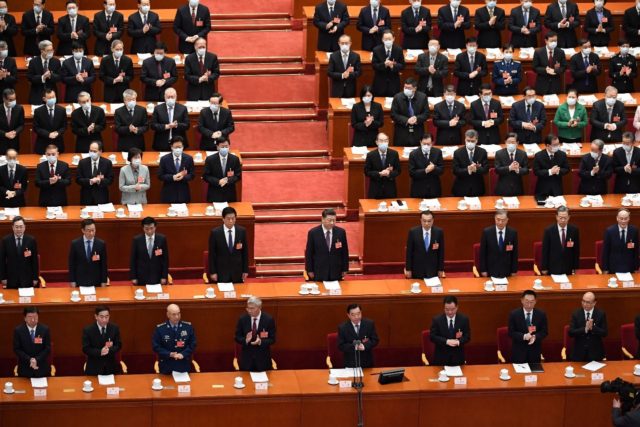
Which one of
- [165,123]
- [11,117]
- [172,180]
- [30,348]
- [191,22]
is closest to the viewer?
[30,348]

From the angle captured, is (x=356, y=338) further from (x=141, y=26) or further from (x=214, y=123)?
(x=141, y=26)

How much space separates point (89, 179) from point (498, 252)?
4663 millimetres

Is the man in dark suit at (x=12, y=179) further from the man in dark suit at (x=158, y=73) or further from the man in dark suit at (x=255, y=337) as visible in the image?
the man in dark suit at (x=255, y=337)

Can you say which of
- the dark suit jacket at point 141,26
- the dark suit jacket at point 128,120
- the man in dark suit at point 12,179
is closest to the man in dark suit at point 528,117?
the dark suit jacket at point 128,120

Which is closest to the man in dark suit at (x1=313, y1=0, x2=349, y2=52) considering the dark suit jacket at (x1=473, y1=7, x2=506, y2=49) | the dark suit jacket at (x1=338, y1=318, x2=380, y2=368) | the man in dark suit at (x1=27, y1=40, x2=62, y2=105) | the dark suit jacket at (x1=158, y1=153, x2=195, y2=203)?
the dark suit jacket at (x1=473, y1=7, x2=506, y2=49)

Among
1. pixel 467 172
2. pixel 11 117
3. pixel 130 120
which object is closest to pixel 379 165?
pixel 467 172

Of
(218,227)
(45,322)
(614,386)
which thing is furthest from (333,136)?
(614,386)

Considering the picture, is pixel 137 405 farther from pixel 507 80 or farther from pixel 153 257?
pixel 507 80

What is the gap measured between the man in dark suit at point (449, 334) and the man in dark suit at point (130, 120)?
16.1 ft

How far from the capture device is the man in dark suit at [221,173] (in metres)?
16.8

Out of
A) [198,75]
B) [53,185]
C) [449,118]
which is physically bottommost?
[53,185]

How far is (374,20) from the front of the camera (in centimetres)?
1970

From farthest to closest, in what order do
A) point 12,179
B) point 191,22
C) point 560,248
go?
point 191,22 → point 12,179 → point 560,248

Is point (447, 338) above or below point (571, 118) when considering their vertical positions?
below
